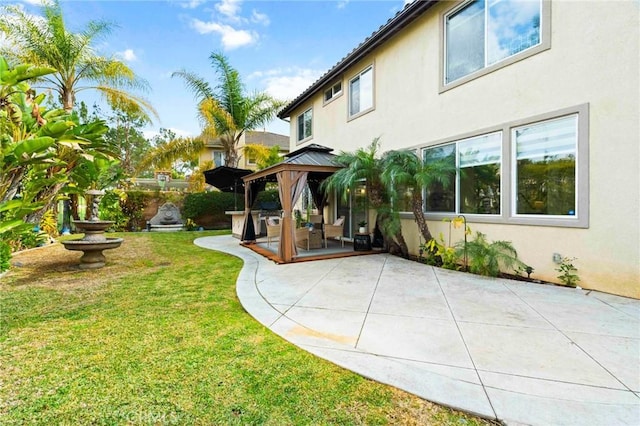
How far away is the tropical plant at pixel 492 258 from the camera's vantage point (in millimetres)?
6527

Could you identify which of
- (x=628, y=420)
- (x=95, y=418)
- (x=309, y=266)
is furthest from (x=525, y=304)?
(x=95, y=418)

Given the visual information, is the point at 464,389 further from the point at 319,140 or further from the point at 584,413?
the point at 319,140

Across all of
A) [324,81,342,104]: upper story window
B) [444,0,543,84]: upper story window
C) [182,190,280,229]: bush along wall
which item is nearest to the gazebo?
[324,81,342,104]: upper story window

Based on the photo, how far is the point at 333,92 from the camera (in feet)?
43.1

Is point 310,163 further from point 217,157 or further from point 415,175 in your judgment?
point 217,157

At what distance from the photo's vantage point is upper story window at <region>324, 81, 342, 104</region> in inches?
498

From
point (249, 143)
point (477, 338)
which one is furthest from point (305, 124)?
point (477, 338)

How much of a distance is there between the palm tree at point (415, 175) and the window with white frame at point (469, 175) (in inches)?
1.1

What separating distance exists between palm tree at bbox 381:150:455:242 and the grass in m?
4.76

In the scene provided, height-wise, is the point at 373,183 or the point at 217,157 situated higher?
the point at 217,157

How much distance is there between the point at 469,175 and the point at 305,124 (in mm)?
10288

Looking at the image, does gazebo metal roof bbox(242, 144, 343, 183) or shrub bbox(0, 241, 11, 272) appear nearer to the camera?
shrub bbox(0, 241, 11, 272)

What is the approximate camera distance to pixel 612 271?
206 inches

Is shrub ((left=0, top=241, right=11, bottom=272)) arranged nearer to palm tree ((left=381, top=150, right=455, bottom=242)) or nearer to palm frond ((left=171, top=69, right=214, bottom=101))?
palm tree ((left=381, top=150, right=455, bottom=242))
